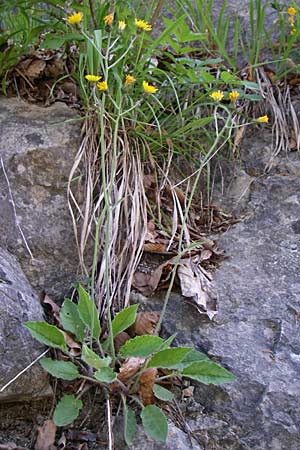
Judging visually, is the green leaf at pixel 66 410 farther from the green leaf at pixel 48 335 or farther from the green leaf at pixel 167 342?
the green leaf at pixel 167 342

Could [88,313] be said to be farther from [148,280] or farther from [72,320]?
[148,280]

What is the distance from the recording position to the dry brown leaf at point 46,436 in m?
1.31

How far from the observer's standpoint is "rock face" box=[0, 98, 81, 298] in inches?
65.6

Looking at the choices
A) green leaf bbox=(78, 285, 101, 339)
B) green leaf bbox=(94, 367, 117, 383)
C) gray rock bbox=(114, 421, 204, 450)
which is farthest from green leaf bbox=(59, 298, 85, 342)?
gray rock bbox=(114, 421, 204, 450)

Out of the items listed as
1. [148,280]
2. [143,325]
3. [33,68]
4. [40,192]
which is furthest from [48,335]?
[33,68]

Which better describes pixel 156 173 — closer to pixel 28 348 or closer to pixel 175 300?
pixel 175 300

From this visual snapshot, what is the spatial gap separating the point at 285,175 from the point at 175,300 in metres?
0.81

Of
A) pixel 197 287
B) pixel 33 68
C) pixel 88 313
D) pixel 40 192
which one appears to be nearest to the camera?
pixel 88 313

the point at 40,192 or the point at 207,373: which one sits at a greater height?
the point at 40,192

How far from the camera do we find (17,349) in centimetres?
134

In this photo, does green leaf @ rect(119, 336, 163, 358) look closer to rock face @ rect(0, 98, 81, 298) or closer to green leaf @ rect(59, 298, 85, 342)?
green leaf @ rect(59, 298, 85, 342)

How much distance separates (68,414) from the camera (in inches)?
51.5

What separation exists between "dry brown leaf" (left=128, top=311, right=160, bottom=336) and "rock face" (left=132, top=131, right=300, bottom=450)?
55 mm

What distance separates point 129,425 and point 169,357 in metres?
0.18
